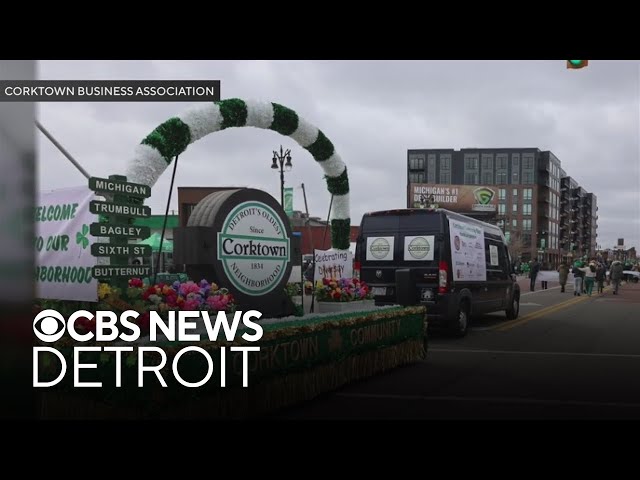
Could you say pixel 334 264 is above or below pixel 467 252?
below

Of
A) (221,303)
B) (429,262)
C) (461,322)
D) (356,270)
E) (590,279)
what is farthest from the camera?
(590,279)

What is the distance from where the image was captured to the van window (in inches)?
459

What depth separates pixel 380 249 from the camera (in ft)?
40.2

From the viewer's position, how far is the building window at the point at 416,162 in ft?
337

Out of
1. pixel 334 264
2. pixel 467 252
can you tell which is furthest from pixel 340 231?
pixel 467 252

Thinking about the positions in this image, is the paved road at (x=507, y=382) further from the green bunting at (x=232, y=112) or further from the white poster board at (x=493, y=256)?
the green bunting at (x=232, y=112)

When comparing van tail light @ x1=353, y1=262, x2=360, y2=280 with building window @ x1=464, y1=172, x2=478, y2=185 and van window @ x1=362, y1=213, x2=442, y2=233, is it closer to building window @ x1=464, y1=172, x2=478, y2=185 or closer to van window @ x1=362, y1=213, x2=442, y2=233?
van window @ x1=362, y1=213, x2=442, y2=233

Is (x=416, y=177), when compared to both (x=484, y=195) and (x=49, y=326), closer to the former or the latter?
(x=484, y=195)

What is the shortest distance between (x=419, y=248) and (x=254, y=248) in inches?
198

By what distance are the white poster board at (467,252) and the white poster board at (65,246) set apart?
7.21m

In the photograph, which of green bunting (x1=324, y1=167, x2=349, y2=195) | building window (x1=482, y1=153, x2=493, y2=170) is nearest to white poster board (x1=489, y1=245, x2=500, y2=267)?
green bunting (x1=324, y1=167, x2=349, y2=195)

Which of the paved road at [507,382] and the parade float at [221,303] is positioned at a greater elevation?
the parade float at [221,303]

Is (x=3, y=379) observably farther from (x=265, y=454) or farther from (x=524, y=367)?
(x=524, y=367)

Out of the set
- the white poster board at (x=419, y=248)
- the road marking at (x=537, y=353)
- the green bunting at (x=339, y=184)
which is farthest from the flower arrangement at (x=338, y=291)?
the green bunting at (x=339, y=184)
